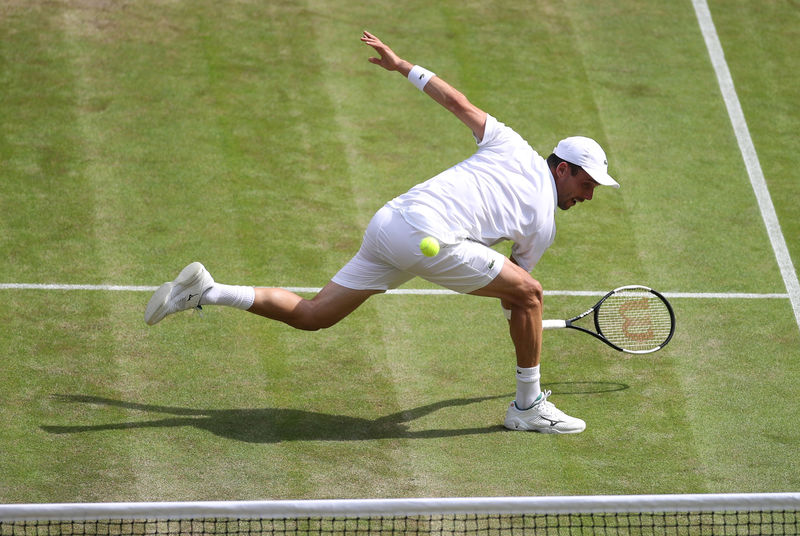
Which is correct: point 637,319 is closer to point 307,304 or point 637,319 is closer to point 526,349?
point 526,349

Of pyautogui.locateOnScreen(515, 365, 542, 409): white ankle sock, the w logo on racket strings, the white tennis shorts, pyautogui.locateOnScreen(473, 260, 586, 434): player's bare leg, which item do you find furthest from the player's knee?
the w logo on racket strings

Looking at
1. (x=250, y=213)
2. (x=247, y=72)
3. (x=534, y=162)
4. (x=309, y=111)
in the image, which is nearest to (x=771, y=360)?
(x=534, y=162)

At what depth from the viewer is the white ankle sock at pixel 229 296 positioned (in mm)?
6457

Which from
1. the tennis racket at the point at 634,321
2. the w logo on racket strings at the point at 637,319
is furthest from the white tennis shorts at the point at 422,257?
the w logo on racket strings at the point at 637,319

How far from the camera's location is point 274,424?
658cm

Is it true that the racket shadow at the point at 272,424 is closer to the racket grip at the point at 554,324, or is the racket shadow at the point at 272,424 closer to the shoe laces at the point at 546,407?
the shoe laces at the point at 546,407

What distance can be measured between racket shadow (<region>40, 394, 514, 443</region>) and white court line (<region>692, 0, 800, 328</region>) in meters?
3.21

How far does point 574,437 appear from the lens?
6613mm

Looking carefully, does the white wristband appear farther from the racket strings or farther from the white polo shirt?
the racket strings

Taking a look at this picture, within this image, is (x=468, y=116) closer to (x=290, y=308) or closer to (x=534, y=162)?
(x=534, y=162)

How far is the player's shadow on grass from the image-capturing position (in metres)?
6.44

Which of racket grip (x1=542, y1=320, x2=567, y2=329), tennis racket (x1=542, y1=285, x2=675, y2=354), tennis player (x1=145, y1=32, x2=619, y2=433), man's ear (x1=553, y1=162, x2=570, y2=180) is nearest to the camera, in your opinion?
tennis player (x1=145, y1=32, x2=619, y2=433)

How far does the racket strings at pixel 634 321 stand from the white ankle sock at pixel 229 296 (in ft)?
7.44

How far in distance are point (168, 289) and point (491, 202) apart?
1933 millimetres
